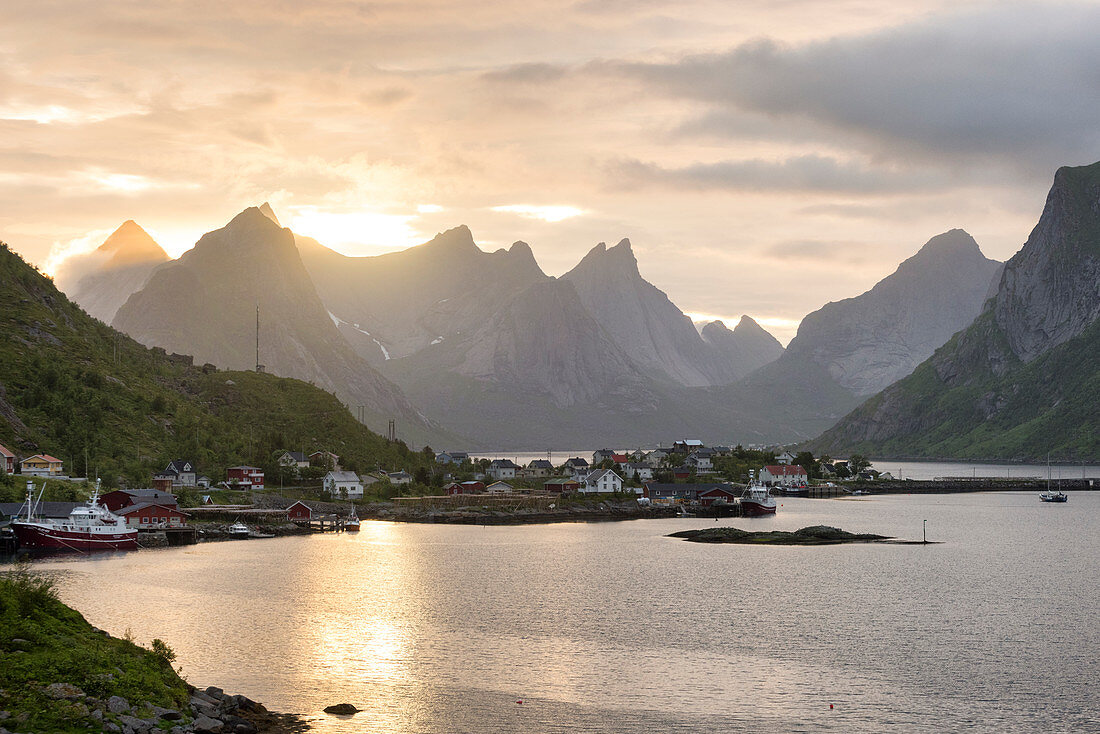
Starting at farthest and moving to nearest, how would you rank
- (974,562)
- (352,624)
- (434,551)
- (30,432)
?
(30,432)
(434,551)
(974,562)
(352,624)

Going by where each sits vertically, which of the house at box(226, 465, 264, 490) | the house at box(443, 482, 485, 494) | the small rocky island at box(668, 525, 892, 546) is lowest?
the small rocky island at box(668, 525, 892, 546)

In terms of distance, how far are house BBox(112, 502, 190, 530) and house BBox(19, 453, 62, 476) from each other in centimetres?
1404

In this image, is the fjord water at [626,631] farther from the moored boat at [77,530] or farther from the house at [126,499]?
the house at [126,499]

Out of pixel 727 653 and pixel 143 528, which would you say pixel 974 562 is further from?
pixel 143 528

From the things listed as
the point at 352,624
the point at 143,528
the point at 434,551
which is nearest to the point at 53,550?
the point at 143,528

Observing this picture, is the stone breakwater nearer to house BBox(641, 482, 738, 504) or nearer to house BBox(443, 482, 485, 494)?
house BBox(443, 482, 485, 494)

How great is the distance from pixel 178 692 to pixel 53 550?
7787 cm

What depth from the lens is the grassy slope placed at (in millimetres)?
36875

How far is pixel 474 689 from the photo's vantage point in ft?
172

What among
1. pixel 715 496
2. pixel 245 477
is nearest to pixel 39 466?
pixel 245 477

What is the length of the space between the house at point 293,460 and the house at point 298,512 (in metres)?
24.2

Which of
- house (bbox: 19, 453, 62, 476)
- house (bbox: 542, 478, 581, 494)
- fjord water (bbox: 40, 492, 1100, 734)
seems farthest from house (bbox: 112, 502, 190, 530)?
house (bbox: 542, 478, 581, 494)

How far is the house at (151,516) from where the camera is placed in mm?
126438

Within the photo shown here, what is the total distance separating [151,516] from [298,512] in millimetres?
25339
